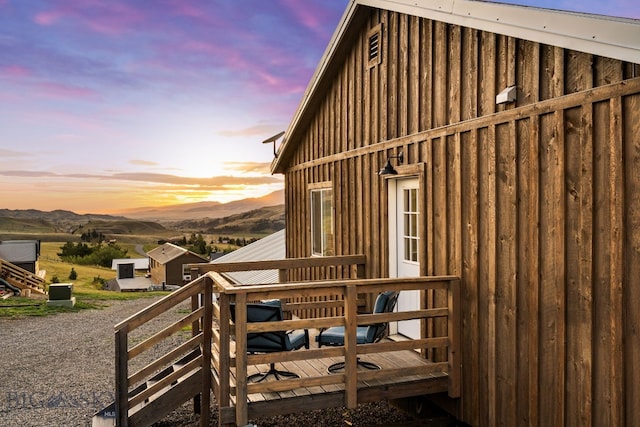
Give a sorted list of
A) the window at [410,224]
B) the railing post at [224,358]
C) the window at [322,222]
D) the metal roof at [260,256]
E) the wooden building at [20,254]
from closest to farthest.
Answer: the railing post at [224,358] < the window at [410,224] < the window at [322,222] < the metal roof at [260,256] < the wooden building at [20,254]

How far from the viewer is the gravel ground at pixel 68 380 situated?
6.41 metres

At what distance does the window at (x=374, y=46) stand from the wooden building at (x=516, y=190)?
0.03m

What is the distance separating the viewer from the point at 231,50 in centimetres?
1516

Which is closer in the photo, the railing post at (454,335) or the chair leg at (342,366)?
the railing post at (454,335)

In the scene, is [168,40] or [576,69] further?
[168,40]

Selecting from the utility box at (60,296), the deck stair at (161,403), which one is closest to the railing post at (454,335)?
the deck stair at (161,403)

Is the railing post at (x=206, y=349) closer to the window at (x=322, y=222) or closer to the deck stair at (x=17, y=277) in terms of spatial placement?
the window at (x=322, y=222)

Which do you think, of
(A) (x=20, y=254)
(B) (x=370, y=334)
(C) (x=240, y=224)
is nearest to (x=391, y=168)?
(B) (x=370, y=334)

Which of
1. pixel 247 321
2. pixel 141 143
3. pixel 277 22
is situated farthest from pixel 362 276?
pixel 141 143

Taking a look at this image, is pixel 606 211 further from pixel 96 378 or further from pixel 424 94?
pixel 96 378

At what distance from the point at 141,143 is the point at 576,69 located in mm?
19265

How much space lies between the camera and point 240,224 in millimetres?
40781

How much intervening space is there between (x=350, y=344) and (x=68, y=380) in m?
6.66

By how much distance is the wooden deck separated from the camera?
4477mm
